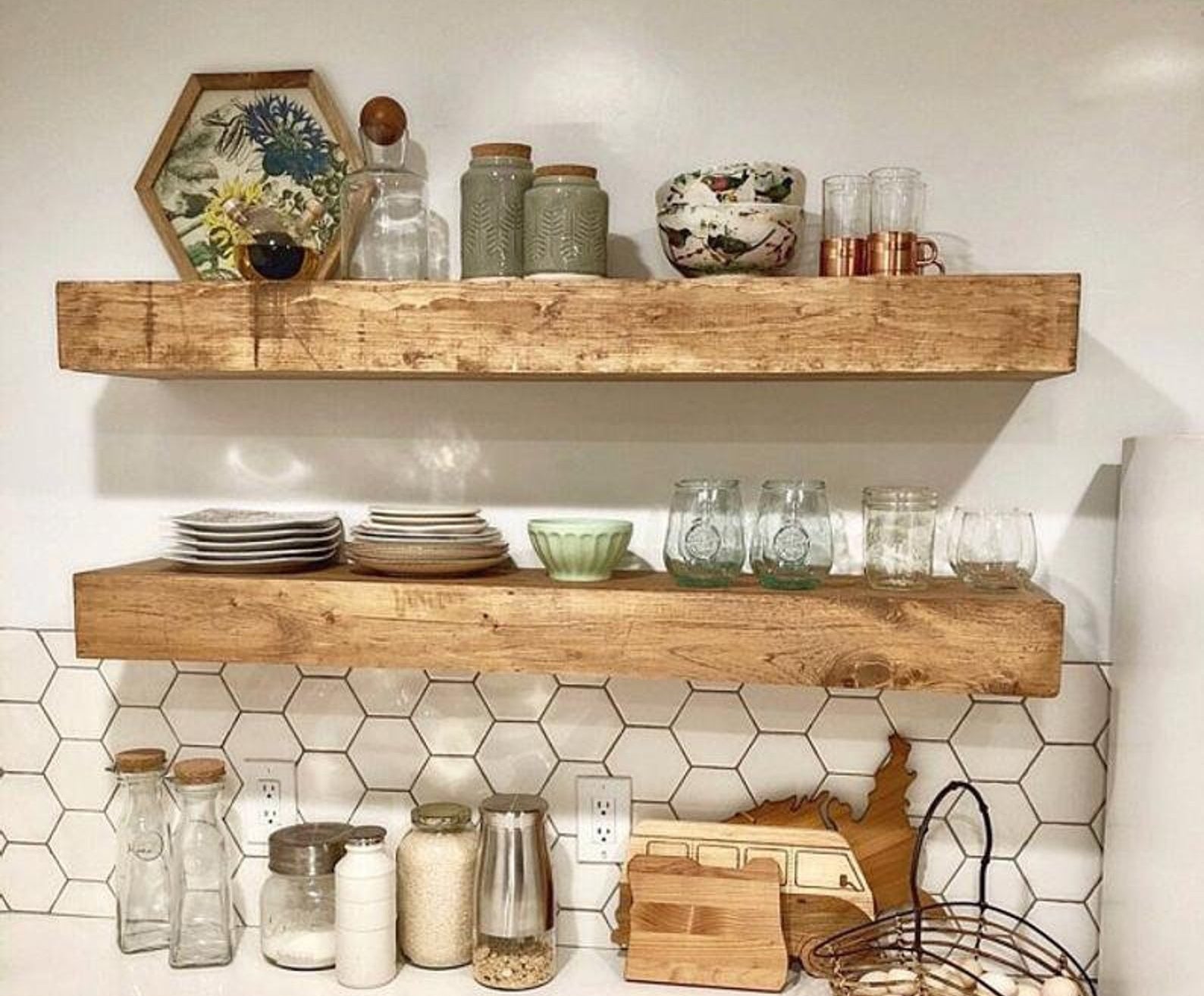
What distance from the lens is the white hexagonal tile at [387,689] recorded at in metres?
2.18

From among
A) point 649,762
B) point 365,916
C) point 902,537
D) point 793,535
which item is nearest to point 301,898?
point 365,916

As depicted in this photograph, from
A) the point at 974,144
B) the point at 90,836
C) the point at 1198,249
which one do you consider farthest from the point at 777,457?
the point at 90,836

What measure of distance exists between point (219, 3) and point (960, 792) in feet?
5.41

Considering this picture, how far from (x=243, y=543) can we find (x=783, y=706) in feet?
2.73

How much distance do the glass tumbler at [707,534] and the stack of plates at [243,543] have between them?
0.54 meters

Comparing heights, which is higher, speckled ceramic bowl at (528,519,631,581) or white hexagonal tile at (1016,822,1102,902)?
speckled ceramic bowl at (528,519,631,581)

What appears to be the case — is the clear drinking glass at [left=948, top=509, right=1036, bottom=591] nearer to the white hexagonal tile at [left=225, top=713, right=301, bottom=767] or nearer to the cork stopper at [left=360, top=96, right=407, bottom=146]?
the cork stopper at [left=360, top=96, right=407, bottom=146]

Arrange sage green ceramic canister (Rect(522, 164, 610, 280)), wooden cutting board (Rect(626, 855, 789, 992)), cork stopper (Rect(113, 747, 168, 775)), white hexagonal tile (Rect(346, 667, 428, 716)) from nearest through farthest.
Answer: sage green ceramic canister (Rect(522, 164, 610, 280)), wooden cutting board (Rect(626, 855, 789, 992)), cork stopper (Rect(113, 747, 168, 775)), white hexagonal tile (Rect(346, 667, 428, 716))

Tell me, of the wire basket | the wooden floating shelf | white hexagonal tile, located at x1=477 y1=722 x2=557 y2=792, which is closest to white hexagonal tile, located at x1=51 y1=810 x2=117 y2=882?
the wooden floating shelf

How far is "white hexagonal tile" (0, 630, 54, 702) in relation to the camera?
2266 millimetres

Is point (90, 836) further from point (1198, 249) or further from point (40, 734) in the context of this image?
point (1198, 249)

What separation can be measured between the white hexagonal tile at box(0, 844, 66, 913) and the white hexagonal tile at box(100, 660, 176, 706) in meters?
0.30

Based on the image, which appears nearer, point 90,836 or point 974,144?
point 974,144

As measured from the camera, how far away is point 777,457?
2074mm
